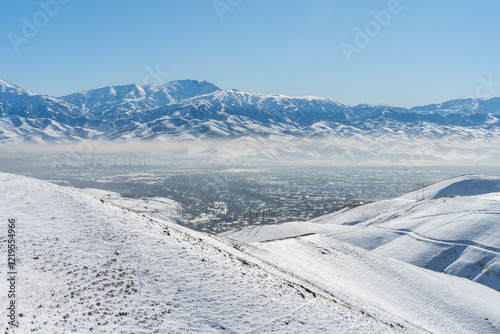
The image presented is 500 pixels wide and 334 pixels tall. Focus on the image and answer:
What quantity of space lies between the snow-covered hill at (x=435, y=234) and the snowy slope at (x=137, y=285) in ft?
122

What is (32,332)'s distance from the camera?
45.8ft

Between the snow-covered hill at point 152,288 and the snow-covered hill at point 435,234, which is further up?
the snow-covered hill at point 152,288

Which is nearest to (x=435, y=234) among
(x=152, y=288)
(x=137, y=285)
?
(x=152, y=288)

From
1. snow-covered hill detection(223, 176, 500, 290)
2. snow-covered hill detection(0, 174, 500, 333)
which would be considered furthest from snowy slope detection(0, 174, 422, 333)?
snow-covered hill detection(223, 176, 500, 290)

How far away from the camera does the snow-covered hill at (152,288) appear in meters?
16.8

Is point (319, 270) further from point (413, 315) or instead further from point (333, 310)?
point (333, 310)

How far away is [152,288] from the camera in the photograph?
766 inches

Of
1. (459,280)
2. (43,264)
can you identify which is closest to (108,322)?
(43,264)

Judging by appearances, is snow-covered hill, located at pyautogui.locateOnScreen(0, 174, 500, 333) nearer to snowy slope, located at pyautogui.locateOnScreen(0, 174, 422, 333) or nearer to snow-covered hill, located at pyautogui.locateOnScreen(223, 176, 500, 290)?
snowy slope, located at pyautogui.locateOnScreen(0, 174, 422, 333)

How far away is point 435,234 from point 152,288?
2502 inches

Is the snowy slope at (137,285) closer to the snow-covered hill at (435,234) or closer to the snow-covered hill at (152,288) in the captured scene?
the snow-covered hill at (152,288)

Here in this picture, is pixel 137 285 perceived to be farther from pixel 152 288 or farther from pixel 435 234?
pixel 435 234

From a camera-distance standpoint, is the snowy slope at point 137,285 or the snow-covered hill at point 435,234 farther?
the snow-covered hill at point 435,234

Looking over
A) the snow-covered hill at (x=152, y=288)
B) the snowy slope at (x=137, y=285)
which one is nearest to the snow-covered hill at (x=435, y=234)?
the snow-covered hill at (x=152, y=288)
